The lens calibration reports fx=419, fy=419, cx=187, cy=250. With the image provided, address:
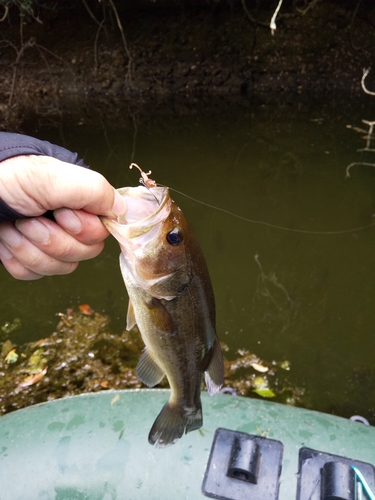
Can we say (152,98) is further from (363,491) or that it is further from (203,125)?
(363,491)

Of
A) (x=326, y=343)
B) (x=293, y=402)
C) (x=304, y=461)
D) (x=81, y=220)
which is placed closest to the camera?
(x=81, y=220)

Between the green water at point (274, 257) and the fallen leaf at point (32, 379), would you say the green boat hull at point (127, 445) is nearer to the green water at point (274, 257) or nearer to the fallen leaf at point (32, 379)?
the fallen leaf at point (32, 379)

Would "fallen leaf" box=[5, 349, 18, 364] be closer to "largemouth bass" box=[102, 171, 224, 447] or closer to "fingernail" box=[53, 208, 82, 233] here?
"largemouth bass" box=[102, 171, 224, 447]

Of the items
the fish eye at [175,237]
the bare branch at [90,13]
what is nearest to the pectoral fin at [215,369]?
the fish eye at [175,237]

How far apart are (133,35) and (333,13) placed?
654 centimetres

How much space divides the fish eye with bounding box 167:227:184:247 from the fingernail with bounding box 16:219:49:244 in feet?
1.33

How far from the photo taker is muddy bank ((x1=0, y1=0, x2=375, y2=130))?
40.1ft

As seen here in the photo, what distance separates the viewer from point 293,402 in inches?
126

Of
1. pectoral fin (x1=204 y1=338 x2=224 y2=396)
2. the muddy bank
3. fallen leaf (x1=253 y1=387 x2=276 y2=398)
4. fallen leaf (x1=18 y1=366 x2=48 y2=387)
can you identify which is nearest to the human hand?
pectoral fin (x1=204 y1=338 x2=224 y2=396)

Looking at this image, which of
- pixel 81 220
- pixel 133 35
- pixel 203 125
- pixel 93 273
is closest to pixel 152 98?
pixel 133 35

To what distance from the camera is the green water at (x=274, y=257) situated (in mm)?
3725

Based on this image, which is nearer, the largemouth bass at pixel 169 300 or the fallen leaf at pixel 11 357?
the largemouth bass at pixel 169 300

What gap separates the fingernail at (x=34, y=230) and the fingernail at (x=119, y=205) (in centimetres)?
24

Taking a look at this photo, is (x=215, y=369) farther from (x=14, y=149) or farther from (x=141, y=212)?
(x=14, y=149)
